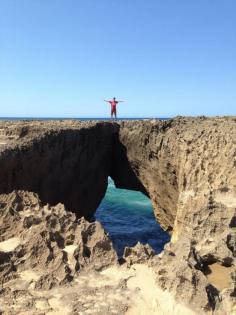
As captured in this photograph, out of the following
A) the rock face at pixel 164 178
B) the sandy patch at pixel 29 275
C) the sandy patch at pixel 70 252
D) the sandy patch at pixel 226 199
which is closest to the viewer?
the sandy patch at pixel 29 275

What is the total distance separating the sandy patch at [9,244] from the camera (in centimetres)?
776

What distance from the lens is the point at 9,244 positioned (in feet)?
26.4

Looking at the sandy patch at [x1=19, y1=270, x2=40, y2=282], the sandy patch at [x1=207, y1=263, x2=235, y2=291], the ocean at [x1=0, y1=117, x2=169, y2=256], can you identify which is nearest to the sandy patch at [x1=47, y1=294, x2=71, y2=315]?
the sandy patch at [x1=19, y1=270, x2=40, y2=282]

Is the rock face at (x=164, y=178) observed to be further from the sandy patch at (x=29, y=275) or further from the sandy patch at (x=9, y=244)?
the sandy patch at (x=29, y=275)

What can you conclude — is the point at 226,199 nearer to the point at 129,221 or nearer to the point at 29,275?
the point at 29,275

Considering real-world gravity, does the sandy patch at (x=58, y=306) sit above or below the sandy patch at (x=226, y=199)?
below

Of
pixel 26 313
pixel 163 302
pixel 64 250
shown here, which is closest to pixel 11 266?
pixel 64 250

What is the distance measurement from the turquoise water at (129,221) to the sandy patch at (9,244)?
953cm

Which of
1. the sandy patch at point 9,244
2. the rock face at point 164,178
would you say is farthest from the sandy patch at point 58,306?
the sandy patch at point 9,244

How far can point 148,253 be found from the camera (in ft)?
24.3

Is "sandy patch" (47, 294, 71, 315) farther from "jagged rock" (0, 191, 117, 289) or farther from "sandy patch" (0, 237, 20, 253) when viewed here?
"sandy patch" (0, 237, 20, 253)

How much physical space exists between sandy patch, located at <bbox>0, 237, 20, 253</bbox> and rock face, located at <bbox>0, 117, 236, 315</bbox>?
0.05 m

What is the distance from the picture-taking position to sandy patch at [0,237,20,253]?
776cm

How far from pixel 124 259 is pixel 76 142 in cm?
1183
